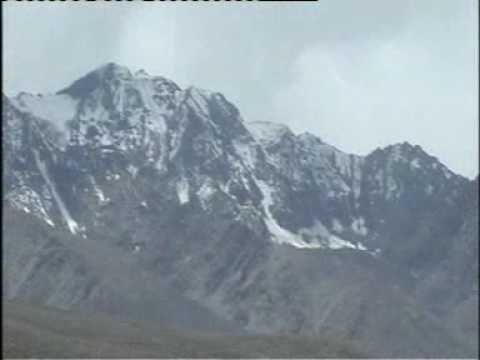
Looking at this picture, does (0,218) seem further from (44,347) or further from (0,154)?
(44,347)

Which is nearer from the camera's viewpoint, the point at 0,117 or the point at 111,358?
the point at 0,117

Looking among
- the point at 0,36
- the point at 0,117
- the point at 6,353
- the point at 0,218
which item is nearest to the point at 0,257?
the point at 0,218

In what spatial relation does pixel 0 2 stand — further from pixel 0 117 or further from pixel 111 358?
pixel 111 358

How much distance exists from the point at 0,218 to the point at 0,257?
1.05ft

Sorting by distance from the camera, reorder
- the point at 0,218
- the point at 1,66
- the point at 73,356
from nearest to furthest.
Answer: the point at 1,66, the point at 0,218, the point at 73,356

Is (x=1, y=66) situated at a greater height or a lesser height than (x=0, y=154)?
greater

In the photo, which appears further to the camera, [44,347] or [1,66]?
[44,347]

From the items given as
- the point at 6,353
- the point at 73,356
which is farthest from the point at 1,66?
the point at 73,356

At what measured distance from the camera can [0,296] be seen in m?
8.54

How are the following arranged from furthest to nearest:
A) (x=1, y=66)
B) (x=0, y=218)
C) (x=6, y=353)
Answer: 1. (x=6, y=353)
2. (x=0, y=218)
3. (x=1, y=66)

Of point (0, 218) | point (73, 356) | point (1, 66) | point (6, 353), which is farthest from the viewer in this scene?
point (73, 356)

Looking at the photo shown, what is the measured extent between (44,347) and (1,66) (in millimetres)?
193119

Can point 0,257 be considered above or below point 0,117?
below

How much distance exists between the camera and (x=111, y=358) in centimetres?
19638
